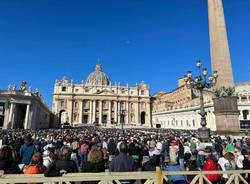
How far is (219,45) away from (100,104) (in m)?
62.9

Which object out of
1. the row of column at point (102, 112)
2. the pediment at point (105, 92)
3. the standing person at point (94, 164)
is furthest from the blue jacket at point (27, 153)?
the pediment at point (105, 92)

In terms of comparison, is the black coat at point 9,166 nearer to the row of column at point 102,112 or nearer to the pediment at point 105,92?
the row of column at point 102,112

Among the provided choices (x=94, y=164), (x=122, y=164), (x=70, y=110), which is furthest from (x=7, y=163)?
(x=70, y=110)

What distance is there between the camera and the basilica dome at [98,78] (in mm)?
87812

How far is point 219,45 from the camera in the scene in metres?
16.3

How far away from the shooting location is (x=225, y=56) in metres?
16.2

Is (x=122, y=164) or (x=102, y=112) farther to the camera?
(x=102, y=112)

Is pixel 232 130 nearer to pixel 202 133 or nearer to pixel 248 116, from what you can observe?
pixel 202 133

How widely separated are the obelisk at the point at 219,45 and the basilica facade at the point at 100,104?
57.3 m

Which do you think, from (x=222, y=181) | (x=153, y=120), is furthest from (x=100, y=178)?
(x=153, y=120)

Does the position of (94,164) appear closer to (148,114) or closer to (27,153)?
(27,153)

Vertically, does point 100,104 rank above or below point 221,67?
above

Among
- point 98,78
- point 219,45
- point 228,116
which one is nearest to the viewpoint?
point 228,116

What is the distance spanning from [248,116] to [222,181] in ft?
129
